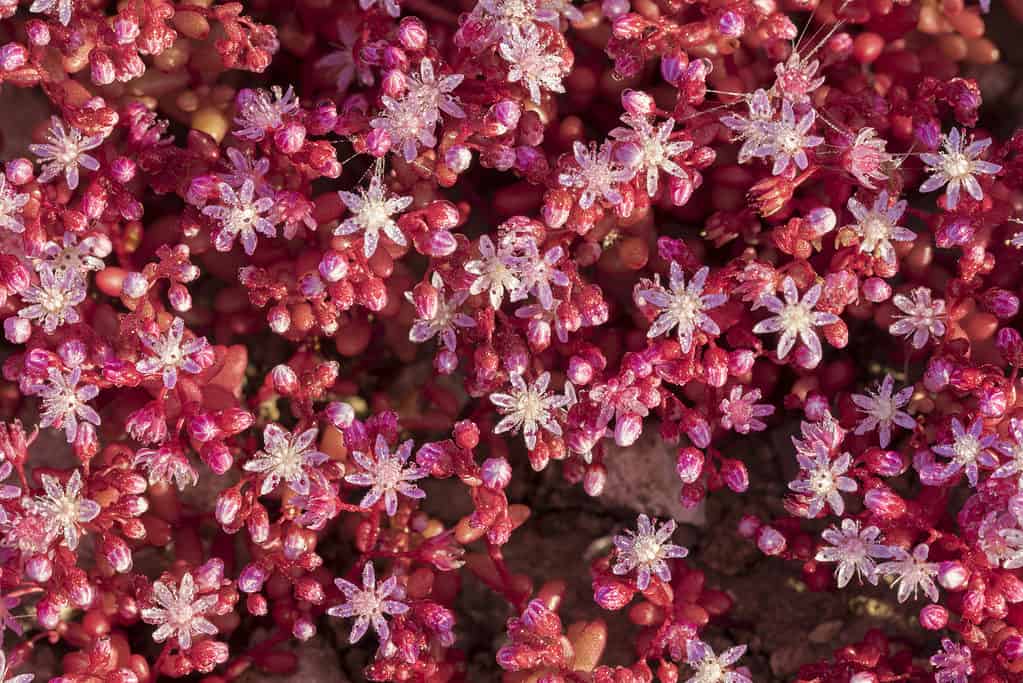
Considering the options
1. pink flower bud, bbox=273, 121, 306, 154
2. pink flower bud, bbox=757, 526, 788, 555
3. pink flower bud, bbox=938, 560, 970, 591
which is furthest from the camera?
pink flower bud, bbox=757, 526, 788, 555

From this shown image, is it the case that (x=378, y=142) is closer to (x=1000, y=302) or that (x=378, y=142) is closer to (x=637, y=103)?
(x=637, y=103)

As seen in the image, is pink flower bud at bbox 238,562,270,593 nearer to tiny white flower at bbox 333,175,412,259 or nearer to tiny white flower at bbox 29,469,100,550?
tiny white flower at bbox 29,469,100,550

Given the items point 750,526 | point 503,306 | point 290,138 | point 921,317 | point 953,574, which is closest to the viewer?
point 953,574

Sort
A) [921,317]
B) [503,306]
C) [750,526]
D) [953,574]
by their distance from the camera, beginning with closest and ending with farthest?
[953,574]
[921,317]
[750,526]
[503,306]

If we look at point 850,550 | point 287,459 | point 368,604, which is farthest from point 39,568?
point 850,550

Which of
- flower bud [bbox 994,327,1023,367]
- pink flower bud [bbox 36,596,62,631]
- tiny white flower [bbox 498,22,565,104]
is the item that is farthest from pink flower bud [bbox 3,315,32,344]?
flower bud [bbox 994,327,1023,367]

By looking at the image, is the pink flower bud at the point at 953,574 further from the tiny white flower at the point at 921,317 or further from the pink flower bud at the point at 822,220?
the pink flower bud at the point at 822,220

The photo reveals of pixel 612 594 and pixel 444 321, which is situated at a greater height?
pixel 444 321

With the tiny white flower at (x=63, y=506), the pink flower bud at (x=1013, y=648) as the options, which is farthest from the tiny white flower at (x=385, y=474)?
the pink flower bud at (x=1013, y=648)

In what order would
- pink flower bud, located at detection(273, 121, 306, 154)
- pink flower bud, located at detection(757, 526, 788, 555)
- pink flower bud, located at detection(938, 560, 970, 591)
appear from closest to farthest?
1. pink flower bud, located at detection(938, 560, 970, 591)
2. pink flower bud, located at detection(273, 121, 306, 154)
3. pink flower bud, located at detection(757, 526, 788, 555)

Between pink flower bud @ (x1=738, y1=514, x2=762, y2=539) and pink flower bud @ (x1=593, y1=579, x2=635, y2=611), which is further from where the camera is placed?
pink flower bud @ (x1=738, y1=514, x2=762, y2=539)
